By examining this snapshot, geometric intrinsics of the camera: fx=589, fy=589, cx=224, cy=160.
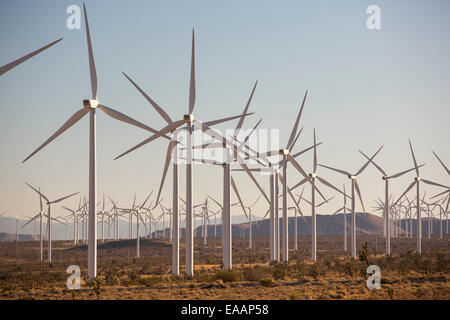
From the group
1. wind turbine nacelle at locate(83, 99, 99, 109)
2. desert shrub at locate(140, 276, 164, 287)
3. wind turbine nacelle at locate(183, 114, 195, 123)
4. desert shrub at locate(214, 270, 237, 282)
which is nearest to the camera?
wind turbine nacelle at locate(83, 99, 99, 109)

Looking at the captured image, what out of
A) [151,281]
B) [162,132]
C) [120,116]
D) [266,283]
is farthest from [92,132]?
[266,283]

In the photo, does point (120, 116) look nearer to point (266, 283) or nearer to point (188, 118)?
point (188, 118)

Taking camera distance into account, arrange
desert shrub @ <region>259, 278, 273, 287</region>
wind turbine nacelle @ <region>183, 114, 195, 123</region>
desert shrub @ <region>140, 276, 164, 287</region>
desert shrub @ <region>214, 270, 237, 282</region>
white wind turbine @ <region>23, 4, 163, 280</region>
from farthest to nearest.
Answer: wind turbine nacelle @ <region>183, 114, 195, 123</region>
desert shrub @ <region>214, 270, 237, 282</region>
desert shrub @ <region>140, 276, 164, 287</region>
desert shrub @ <region>259, 278, 273, 287</region>
white wind turbine @ <region>23, 4, 163, 280</region>

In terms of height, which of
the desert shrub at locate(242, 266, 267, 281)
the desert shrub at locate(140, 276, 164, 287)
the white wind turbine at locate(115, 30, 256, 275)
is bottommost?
the desert shrub at locate(140, 276, 164, 287)

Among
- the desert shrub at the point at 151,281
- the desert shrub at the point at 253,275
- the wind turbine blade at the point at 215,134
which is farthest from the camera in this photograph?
the wind turbine blade at the point at 215,134

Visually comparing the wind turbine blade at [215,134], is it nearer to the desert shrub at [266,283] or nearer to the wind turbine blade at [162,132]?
the wind turbine blade at [162,132]

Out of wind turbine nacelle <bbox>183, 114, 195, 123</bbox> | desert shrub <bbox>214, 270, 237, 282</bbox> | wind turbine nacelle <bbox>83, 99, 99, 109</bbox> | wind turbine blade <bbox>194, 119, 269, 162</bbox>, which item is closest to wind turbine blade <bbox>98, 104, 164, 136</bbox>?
wind turbine nacelle <bbox>83, 99, 99, 109</bbox>

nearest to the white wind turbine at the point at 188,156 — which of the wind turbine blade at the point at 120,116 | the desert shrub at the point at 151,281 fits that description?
the wind turbine blade at the point at 120,116

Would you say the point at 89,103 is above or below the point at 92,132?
above

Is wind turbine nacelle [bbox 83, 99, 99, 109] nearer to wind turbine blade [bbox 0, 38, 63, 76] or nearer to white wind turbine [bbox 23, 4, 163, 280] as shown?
white wind turbine [bbox 23, 4, 163, 280]

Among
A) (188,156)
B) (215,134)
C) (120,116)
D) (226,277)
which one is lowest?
(226,277)
